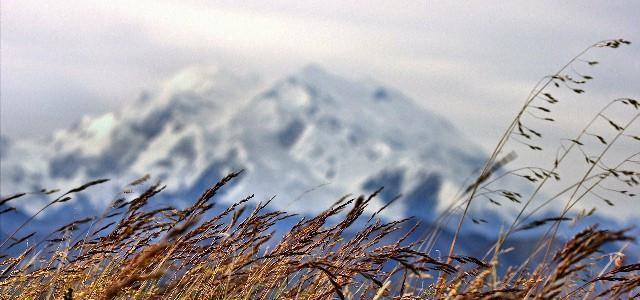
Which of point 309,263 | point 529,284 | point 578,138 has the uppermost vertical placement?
point 578,138

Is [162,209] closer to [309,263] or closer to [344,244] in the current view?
[309,263]

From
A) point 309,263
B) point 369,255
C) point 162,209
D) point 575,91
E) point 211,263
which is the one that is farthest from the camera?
point 575,91

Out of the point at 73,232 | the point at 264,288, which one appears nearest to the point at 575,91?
the point at 264,288

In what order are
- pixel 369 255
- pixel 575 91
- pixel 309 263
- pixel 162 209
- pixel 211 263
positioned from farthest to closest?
pixel 575 91
pixel 211 263
pixel 369 255
pixel 162 209
pixel 309 263

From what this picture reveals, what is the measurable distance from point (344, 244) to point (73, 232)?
3.41 feet

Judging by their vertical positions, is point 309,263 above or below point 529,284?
below

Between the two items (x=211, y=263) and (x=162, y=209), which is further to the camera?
(x=211, y=263)

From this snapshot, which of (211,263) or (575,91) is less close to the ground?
(575,91)

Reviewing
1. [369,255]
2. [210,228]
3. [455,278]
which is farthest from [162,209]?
[455,278]

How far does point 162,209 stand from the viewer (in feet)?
7.68

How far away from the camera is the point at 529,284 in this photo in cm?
270

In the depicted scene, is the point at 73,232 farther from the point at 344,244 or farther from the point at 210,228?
the point at 344,244

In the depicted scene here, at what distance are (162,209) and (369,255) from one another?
28.8 inches

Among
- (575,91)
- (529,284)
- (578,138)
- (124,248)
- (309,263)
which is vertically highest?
(575,91)
